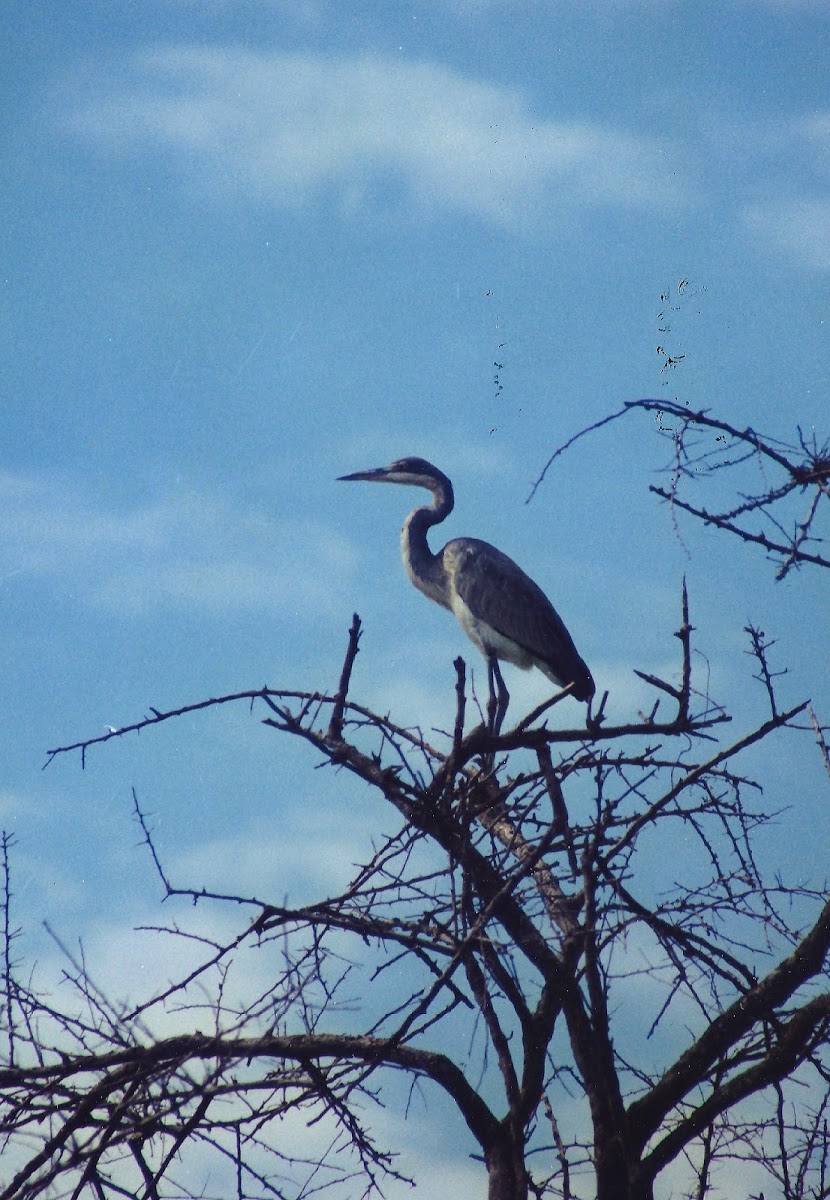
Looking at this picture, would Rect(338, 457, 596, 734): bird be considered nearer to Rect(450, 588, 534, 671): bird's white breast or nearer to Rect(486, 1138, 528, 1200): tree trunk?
Rect(450, 588, 534, 671): bird's white breast

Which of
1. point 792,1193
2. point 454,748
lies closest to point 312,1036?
point 454,748

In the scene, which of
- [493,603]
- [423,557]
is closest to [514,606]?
[493,603]

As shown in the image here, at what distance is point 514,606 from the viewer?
926 centimetres

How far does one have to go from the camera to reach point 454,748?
14.8ft

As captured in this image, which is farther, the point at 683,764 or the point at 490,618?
the point at 490,618

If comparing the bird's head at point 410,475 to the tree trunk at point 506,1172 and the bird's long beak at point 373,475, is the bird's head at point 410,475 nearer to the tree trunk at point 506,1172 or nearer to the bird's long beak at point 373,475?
the bird's long beak at point 373,475

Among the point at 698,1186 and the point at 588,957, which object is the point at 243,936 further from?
the point at 698,1186

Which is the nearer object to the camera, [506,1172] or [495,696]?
[506,1172]

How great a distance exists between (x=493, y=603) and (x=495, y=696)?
0.66 metres

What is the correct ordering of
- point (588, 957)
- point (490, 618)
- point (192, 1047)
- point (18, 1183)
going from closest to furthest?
point (588, 957) < point (18, 1183) < point (192, 1047) < point (490, 618)

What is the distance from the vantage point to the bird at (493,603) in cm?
908

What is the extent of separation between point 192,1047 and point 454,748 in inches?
52.1

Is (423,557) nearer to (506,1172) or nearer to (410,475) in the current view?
(410,475)

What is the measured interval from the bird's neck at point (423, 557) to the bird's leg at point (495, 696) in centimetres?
70
